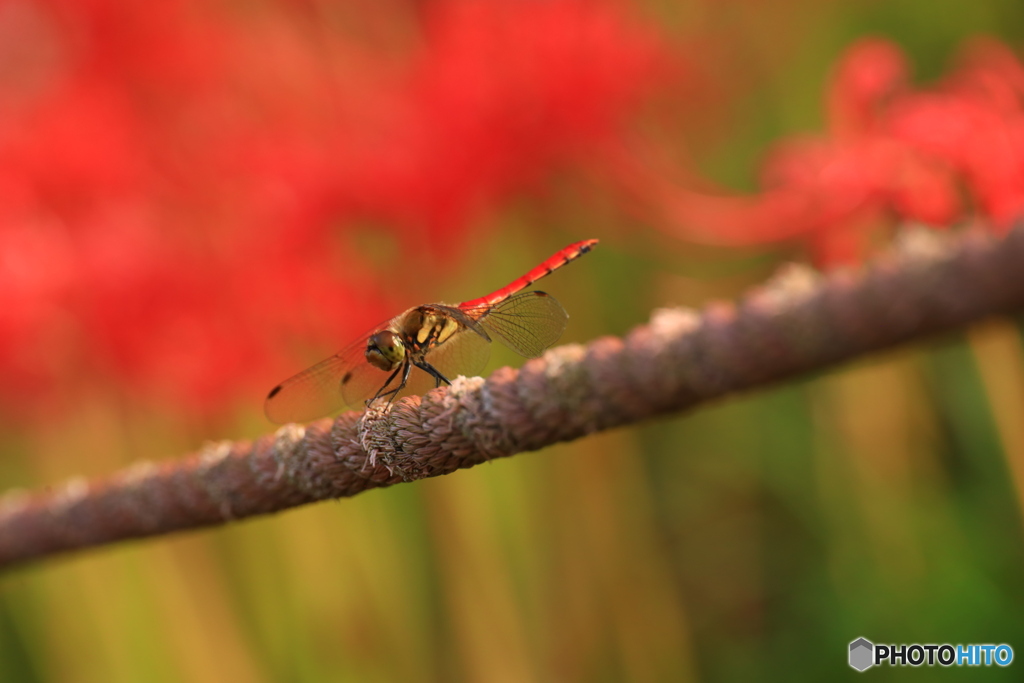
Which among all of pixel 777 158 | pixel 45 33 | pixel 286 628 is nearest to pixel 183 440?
pixel 286 628

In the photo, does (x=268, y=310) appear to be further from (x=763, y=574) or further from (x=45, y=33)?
(x=763, y=574)

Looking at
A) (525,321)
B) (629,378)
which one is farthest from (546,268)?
(629,378)

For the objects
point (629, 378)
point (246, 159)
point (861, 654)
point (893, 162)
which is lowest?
point (861, 654)

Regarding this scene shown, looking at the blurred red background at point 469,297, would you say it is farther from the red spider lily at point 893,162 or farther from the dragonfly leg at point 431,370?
the dragonfly leg at point 431,370

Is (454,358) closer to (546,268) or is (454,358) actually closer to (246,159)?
(546,268)

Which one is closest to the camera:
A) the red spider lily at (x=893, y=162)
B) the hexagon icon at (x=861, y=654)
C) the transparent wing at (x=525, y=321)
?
the transparent wing at (x=525, y=321)

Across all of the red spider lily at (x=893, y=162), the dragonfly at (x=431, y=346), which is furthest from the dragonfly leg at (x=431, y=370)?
the red spider lily at (x=893, y=162)
